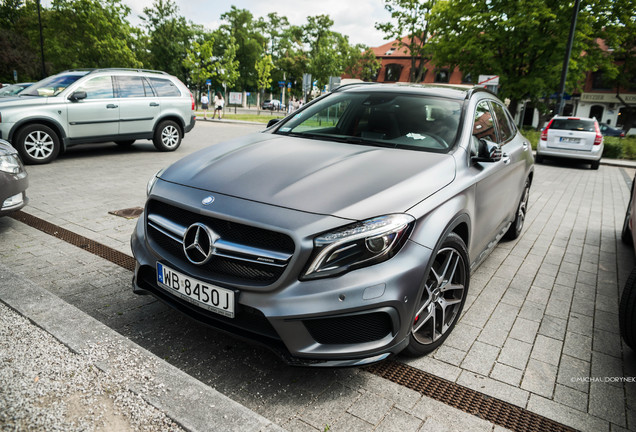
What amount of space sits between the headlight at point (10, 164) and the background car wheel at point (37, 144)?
14.9 ft

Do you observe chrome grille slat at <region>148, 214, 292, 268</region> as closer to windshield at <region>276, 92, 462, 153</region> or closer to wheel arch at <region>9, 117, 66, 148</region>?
windshield at <region>276, 92, 462, 153</region>

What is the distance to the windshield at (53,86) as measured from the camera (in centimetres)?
900

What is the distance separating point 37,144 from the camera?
868cm

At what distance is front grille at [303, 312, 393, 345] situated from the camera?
7.12ft

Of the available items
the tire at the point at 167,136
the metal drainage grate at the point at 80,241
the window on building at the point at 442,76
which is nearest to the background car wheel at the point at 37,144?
the tire at the point at 167,136

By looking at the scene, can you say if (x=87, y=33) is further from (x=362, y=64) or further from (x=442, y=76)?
(x=442, y=76)

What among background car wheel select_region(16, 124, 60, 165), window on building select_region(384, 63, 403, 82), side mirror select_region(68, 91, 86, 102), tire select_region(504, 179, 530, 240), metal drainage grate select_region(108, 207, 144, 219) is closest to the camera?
tire select_region(504, 179, 530, 240)

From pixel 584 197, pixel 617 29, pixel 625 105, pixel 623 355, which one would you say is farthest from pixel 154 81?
pixel 625 105

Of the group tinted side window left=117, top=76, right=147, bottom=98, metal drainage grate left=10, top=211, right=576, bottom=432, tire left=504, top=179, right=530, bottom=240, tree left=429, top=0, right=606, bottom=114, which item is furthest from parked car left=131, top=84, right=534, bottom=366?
tree left=429, top=0, right=606, bottom=114

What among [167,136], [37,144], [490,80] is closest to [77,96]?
[37,144]

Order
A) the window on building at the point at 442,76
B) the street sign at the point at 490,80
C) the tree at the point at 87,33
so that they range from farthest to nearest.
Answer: the window on building at the point at 442,76 < the tree at the point at 87,33 < the street sign at the point at 490,80

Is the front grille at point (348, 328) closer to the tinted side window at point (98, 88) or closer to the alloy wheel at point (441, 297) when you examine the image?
the alloy wheel at point (441, 297)

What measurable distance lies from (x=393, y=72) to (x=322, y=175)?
57406 mm

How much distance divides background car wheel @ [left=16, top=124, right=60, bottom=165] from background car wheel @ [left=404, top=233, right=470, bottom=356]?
341 inches
